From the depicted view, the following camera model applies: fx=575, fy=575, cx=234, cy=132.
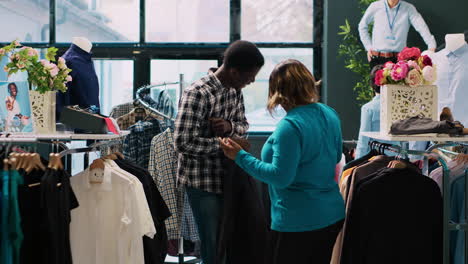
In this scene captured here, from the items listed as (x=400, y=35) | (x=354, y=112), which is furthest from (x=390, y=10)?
(x=354, y=112)

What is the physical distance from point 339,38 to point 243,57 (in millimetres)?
3461

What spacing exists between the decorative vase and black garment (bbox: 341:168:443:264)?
0.32 m

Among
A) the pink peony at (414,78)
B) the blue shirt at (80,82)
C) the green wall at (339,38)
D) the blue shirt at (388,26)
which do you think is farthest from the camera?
the green wall at (339,38)

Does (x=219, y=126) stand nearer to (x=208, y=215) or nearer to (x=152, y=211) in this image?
(x=208, y=215)

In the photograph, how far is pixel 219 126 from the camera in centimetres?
307

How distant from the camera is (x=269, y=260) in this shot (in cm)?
314

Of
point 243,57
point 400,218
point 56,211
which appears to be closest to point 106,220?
point 56,211

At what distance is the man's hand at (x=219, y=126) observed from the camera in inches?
121

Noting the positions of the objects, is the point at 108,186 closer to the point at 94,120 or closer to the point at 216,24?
the point at 94,120

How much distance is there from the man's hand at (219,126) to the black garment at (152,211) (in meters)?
0.54

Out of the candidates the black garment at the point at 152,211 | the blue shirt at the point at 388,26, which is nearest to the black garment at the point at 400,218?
the black garment at the point at 152,211

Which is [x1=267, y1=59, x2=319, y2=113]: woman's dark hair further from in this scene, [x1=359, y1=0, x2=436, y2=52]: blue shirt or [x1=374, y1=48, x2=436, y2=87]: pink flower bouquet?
[x1=359, y1=0, x2=436, y2=52]: blue shirt

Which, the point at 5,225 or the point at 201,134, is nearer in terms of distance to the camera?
the point at 5,225

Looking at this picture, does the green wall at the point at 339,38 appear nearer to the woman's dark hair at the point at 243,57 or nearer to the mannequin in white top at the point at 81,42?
the mannequin in white top at the point at 81,42
